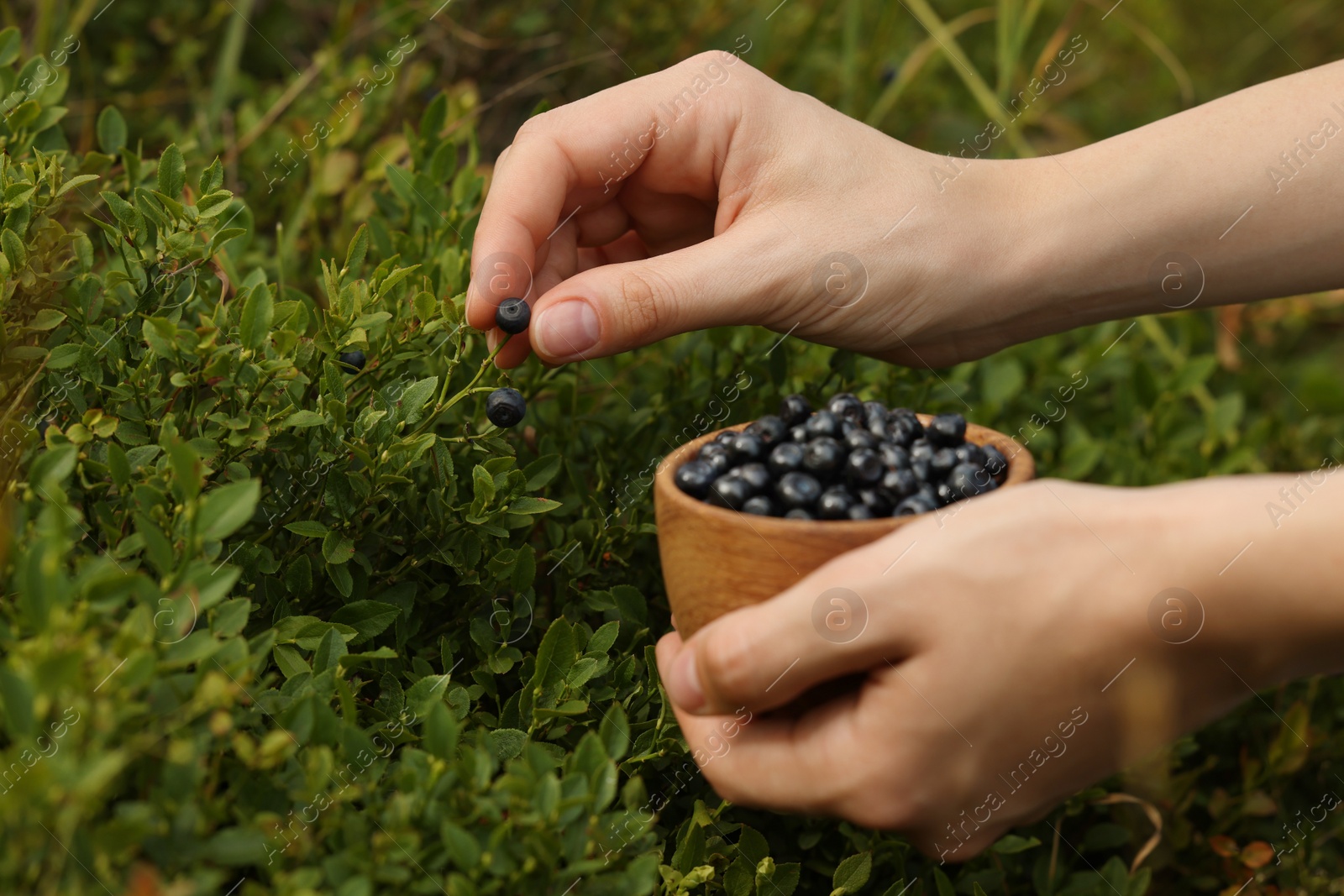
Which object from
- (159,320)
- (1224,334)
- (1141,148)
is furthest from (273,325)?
(1224,334)

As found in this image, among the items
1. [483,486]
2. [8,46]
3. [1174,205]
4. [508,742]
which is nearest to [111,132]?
[8,46]

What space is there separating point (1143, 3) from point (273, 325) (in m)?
3.50

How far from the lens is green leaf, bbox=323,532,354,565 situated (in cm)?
106

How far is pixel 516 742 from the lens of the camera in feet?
3.39

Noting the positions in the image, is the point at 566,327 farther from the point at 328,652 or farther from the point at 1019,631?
the point at 1019,631

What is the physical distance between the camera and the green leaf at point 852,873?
1.09 metres

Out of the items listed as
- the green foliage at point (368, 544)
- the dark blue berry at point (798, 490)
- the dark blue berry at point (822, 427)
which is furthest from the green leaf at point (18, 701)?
the dark blue berry at point (822, 427)

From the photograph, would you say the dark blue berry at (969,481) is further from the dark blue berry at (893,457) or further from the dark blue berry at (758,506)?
the dark blue berry at (758,506)

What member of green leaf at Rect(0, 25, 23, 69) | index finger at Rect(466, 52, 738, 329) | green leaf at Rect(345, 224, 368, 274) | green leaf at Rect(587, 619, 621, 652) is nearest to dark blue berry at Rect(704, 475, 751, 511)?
green leaf at Rect(587, 619, 621, 652)

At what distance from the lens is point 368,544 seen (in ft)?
3.88

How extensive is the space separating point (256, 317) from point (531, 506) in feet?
1.12

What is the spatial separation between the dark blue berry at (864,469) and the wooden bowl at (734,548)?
81 mm

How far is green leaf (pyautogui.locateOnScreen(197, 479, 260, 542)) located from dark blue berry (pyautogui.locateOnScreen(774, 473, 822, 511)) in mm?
478

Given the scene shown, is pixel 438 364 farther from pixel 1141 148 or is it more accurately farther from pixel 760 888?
pixel 1141 148
